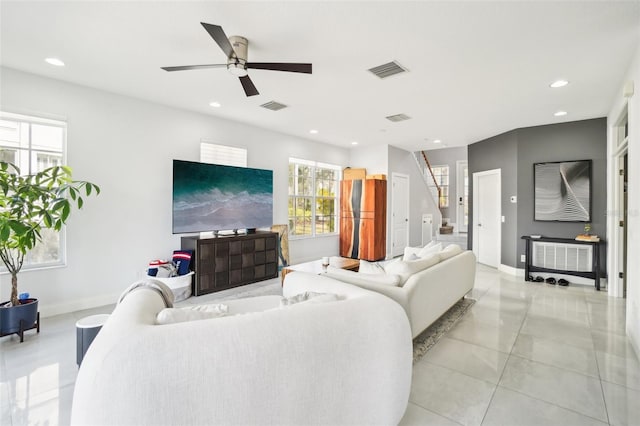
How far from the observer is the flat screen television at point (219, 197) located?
4.19 meters

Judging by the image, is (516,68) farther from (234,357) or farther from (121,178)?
(121,178)

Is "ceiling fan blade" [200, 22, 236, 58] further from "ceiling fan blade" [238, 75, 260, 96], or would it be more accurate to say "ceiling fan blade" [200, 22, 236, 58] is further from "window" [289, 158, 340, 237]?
"window" [289, 158, 340, 237]

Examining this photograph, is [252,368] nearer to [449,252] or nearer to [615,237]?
[449,252]

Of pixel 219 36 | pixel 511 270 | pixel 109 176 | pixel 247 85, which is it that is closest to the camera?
pixel 219 36

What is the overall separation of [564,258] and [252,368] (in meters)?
5.53

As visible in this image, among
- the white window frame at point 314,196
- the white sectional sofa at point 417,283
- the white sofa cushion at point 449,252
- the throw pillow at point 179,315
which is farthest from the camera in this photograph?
the white window frame at point 314,196

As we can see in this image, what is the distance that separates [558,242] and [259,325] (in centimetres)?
543

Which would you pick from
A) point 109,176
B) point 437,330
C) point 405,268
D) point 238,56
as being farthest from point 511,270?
point 109,176

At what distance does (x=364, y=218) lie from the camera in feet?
21.9

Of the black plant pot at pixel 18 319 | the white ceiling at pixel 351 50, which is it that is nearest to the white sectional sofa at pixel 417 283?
the white ceiling at pixel 351 50

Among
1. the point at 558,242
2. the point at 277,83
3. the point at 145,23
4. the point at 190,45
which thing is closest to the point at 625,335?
the point at 558,242

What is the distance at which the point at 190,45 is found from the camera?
266cm

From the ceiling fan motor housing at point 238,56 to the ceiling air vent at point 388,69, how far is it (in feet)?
4.17

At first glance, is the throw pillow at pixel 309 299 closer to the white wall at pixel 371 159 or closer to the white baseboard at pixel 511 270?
the white baseboard at pixel 511 270
